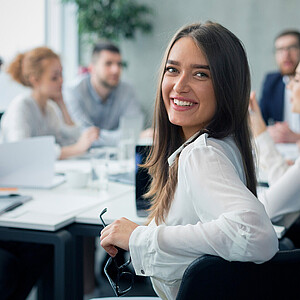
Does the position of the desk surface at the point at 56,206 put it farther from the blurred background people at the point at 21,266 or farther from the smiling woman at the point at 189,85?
the smiling woman at the point at 189,85

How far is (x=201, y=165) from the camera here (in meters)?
0.97

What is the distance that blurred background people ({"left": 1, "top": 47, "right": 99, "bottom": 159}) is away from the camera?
2689mm

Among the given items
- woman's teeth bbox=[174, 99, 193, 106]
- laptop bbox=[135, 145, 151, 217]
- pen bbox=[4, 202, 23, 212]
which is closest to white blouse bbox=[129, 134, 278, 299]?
woman's teeth bbox=[174, 99, 193, 106]

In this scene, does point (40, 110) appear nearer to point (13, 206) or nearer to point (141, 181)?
point (13, 206)

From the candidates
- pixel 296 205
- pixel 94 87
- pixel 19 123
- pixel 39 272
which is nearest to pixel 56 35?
pixel 94 87

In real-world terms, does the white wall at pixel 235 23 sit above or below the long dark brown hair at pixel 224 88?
above

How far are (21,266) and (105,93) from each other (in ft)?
8.23

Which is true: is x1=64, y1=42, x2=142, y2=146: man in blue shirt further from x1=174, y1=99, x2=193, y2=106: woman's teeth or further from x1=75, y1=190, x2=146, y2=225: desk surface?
x1=174, y1=99, x2=193, y2=106: woman's teeth

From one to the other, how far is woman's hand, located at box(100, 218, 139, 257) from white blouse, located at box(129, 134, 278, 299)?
1.1 inches

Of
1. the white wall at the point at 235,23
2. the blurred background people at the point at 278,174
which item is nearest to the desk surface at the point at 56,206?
the blurred background people at the point at 278,174

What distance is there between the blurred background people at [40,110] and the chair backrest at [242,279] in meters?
1.93

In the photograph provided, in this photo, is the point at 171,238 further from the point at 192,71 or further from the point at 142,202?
the point at 142,202

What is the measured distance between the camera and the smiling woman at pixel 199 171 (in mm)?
910

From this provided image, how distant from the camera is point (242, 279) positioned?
863mm
